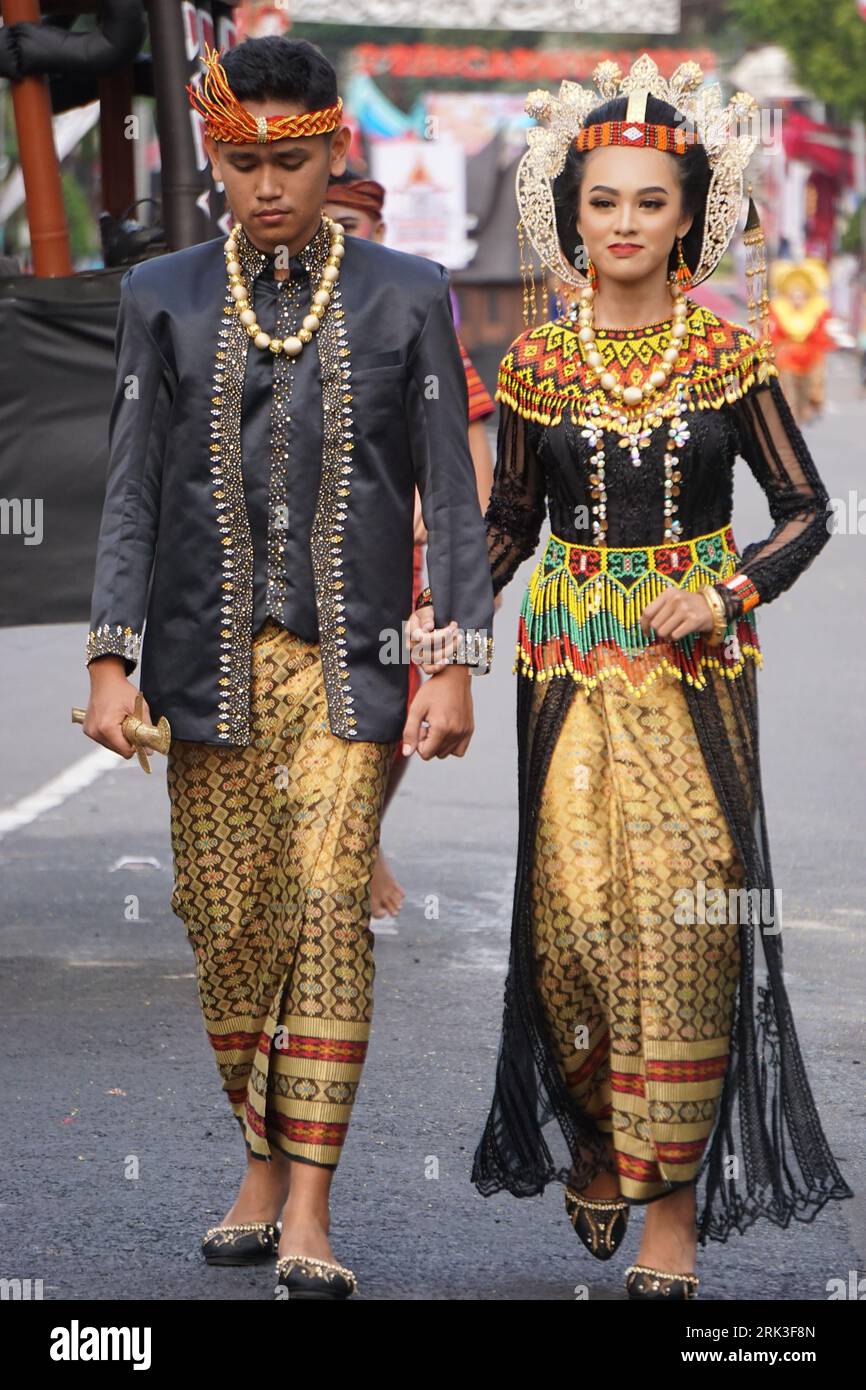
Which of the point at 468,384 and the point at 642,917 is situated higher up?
the point at 468,384

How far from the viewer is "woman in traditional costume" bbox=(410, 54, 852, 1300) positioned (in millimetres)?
4410

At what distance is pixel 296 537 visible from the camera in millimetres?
4516

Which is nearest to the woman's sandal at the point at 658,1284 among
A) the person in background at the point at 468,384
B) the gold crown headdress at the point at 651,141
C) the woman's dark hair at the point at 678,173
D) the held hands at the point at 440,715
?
the held hands at the point at 440,715

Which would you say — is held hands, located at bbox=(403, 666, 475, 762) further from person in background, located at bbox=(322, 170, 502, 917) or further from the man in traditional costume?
person in background, located at bbox=(322, 170, 502, 917)

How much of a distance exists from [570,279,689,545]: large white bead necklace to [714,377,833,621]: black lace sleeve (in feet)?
0.41

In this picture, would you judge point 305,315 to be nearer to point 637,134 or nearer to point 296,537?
point 296,537

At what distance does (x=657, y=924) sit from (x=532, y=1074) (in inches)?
17.8

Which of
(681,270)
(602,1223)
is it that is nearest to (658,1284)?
(602,1223)

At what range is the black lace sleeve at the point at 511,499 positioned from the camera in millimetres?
4727

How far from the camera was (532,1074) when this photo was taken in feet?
15.3

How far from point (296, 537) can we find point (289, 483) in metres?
0.10

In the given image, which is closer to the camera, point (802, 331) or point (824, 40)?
point (802, 331)
